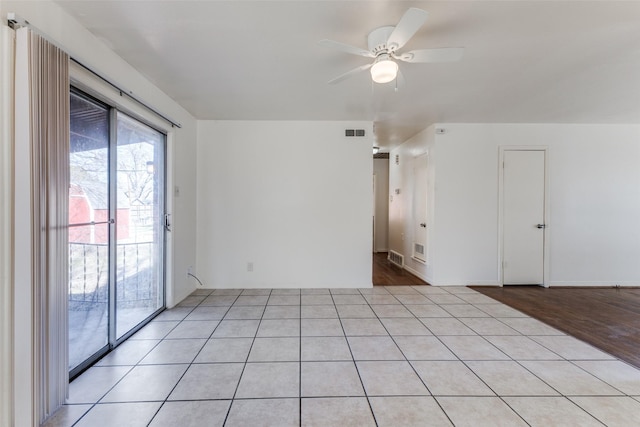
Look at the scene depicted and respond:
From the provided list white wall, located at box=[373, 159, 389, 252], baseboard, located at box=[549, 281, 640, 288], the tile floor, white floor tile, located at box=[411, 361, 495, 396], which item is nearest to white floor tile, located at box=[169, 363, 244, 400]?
the tile floor

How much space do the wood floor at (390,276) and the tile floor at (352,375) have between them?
1.29m

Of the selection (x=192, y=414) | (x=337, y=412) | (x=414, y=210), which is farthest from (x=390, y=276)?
(x=192, y=414)

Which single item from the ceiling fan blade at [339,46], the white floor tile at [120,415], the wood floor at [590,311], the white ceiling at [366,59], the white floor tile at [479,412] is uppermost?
the white ceiling at [366,59]

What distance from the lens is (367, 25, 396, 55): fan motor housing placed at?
1828 mm

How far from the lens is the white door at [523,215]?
413 centimetres

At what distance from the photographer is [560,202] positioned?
4.15 meters

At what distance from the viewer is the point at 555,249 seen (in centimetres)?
415

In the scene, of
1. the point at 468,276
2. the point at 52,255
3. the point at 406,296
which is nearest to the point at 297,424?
the point at 52,255

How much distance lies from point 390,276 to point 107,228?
412 cm

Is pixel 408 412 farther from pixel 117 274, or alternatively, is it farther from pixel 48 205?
pixel 117 274

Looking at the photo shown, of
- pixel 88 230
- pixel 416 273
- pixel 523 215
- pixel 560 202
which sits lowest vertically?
pixel 416 273

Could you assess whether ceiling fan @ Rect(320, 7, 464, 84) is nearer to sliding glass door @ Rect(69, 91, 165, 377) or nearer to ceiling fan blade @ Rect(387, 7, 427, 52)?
ceiling fan blade @ Rect(387, 7, 427, 52)

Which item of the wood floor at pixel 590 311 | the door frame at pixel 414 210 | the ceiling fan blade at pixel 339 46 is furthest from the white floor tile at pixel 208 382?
the door frame at pixel 414 210

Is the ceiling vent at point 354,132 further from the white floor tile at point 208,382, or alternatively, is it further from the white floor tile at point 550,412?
the white floor tile at point 550,412
